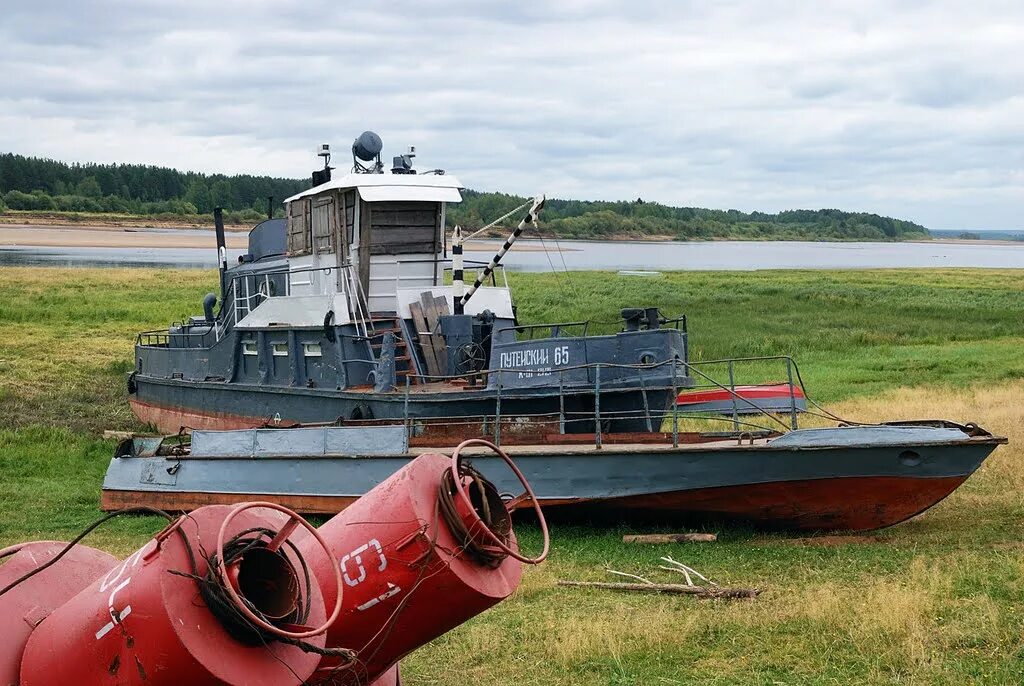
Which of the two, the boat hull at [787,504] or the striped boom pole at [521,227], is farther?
the striped boom pole at [521,227]

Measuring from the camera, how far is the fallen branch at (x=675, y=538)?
12.7 meters

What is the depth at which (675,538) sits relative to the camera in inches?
504

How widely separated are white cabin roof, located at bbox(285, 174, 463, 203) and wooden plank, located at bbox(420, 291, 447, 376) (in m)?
1.60

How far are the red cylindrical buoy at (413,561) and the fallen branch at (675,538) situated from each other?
590 centimetres

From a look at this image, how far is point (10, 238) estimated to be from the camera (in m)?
106

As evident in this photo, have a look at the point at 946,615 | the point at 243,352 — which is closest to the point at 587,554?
the point at 946,615

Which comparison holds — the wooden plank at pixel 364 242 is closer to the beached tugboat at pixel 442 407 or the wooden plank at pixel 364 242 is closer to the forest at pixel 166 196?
the beached tugboat at pixel 442 407

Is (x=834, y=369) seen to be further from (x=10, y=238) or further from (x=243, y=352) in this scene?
(x=10, y=238)

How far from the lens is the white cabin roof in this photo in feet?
56.2

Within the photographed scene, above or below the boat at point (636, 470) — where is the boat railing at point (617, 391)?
above

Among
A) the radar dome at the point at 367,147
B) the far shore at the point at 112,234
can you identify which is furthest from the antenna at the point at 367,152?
the far shore at the point at 112,234

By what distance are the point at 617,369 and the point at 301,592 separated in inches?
336

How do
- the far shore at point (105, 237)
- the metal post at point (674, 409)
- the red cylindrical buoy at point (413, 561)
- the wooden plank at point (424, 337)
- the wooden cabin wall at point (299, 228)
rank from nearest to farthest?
the red cylindrical buoy at point (413, 561), the metal post at point (674, 409), the wooden plank at point (424, 337), the wooden cabin wall at point (299, 228), the far shore at point (105, 237)

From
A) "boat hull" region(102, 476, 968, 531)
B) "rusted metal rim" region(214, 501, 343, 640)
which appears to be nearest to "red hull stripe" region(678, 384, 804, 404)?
"boat hull" region(102, 476, 968, 531)
